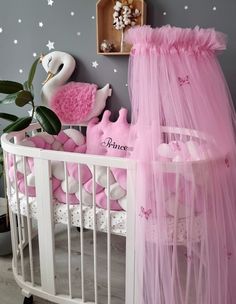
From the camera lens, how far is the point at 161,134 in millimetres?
1200

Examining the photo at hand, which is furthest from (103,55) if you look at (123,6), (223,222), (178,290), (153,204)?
(178,290)

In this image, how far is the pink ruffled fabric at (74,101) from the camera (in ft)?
6.43

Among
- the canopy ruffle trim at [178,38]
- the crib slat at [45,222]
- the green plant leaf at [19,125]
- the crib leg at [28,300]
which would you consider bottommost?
the crib leg at [28,300]

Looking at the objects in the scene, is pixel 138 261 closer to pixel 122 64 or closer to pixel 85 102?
pixel 85 102

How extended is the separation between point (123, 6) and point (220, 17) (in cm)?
54

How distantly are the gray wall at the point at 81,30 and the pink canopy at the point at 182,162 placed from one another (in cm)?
56

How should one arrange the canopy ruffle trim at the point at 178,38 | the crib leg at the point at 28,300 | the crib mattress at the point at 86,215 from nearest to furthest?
1. the canopy ruffle trim at the point at 178,38
2. the crib mattress at the point at 86,215
3. the crib leg at the point at 28,300

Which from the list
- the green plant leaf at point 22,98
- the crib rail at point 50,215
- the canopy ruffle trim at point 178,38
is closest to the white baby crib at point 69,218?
the crib rail at point 50,215

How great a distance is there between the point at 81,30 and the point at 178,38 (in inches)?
39.2

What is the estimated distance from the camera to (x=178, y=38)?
115cm

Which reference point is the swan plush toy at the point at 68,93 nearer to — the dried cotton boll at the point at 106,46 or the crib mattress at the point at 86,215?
the dried cotton boll at the point at 106,46

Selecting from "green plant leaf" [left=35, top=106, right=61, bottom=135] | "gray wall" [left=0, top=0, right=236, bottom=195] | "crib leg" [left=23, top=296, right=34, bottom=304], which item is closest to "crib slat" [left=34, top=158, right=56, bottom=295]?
"crib leg" [left=23, top=296, right=34, bottom=304]

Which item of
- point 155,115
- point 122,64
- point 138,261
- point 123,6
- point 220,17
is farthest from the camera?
point 122,64

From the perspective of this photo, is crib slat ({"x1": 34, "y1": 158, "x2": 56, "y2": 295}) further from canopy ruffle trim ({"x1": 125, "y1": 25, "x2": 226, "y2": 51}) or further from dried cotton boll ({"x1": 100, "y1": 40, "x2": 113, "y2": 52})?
dried cotton boll ({"x1": 100, "y1": 40, "x2": 113, "y2": 52})
